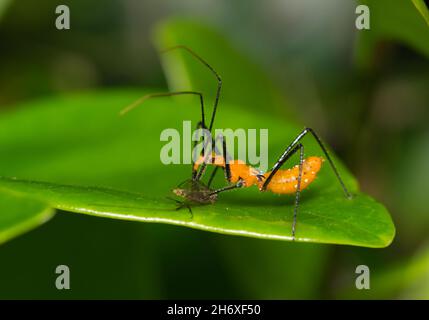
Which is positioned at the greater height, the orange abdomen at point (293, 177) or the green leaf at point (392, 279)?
the orange abdomen at point (293, 177)

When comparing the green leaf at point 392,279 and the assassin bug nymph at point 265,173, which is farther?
the green leaf at point 392,279

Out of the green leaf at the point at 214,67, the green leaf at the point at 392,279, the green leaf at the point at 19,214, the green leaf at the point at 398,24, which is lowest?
the green leaf at the point at 392,279

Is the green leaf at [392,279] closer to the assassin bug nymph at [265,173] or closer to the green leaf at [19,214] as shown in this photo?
the assassin bug nymph at [265,173]

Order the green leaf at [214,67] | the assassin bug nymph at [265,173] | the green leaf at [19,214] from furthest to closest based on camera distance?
the green leaf at [214,67], the assassin bug nymph at [265,173], the green leaf at [19,214]

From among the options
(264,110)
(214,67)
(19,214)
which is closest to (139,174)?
(19,214)

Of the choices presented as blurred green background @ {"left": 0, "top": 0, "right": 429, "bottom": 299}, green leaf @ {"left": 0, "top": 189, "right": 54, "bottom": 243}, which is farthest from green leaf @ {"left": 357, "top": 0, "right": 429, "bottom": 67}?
green leaf @ {"left": 0, "top": 189, "right": 54, "bottom": 243}

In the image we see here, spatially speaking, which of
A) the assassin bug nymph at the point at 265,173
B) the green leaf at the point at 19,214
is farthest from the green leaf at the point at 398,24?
the green leaf at the point at 19,214

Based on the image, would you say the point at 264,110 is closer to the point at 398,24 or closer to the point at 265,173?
the point at 265,173
